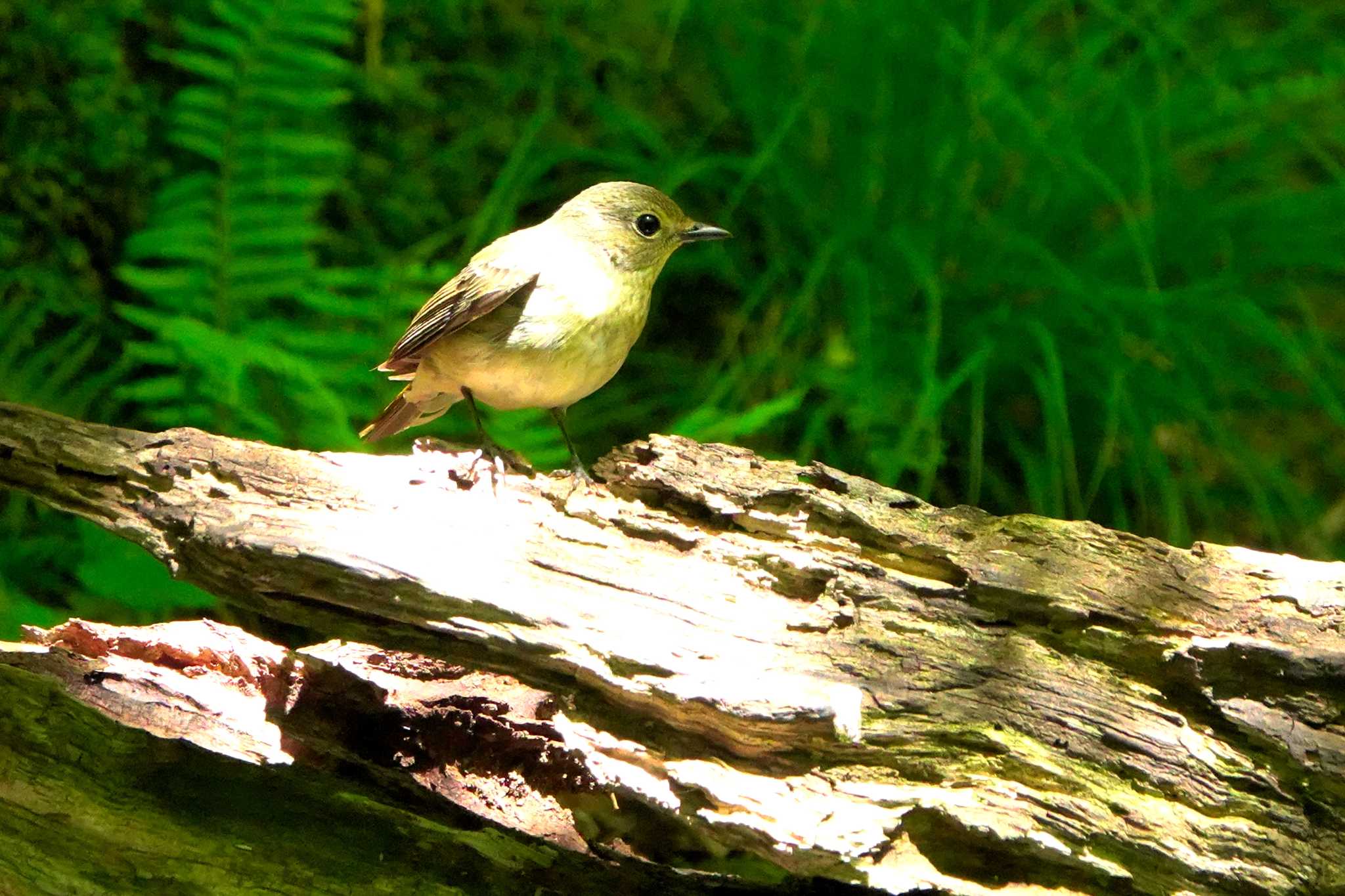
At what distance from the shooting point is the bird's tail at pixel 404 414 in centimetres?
378

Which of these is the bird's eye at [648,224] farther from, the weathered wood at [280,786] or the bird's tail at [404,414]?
the weathered wood at [280,786]

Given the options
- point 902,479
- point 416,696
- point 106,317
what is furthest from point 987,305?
point 106,317

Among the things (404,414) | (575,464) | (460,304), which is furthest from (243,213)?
(575,464)

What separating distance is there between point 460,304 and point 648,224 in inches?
26.6

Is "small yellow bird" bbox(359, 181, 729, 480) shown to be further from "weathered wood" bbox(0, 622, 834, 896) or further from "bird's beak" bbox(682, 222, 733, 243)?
"weathered wood" bbox(0, 622, 834, 896)

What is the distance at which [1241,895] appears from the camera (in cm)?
225

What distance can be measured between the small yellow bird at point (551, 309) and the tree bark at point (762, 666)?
57 cm

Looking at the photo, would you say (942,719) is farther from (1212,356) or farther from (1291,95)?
(1291,95)

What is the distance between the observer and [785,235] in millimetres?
5176

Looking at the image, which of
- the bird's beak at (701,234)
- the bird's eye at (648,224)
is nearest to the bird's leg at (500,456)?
the bird's eye at (648,224)

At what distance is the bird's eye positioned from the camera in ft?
11.8

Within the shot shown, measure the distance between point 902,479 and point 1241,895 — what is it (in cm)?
251

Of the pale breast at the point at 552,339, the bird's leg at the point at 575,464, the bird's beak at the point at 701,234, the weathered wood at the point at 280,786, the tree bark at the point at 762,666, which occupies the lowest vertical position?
the weathered wood at the point at 280,786

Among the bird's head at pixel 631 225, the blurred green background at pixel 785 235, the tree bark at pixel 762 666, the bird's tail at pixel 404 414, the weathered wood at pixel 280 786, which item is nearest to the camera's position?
the tree bark at pixel 762 666
